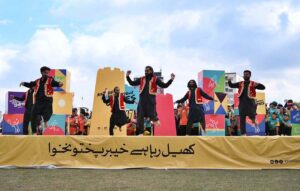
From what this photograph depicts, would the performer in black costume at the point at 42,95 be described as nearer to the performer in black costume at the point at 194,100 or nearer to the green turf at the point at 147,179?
the green turf at the point at 147,179

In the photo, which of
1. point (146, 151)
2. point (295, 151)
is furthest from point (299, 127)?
point (146, 151)

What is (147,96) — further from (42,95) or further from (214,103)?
(214,103)

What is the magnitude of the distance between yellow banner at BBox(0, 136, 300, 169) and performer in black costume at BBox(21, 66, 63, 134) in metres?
1.30

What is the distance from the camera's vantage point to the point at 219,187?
6.62m

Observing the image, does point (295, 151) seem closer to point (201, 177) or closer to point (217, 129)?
point (201, 177)

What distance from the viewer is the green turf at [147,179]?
6.61m

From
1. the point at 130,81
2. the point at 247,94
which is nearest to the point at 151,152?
the point at 130,81

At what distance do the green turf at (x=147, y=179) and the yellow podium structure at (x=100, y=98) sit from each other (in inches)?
149

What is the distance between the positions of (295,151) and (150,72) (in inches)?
150

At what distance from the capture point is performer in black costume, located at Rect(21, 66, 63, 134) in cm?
1043

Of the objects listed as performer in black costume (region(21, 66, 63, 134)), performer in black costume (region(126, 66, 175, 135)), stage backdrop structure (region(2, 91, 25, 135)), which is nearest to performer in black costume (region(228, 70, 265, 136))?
performer in black costume (region(126, 66, 175, 135))

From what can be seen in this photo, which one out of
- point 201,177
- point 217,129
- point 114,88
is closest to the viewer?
point 201,177

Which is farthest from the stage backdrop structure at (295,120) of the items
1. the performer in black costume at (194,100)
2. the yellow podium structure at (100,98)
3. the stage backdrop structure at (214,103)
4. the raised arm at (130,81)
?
the raised arm at (130,81)

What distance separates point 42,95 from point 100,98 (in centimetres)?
242
